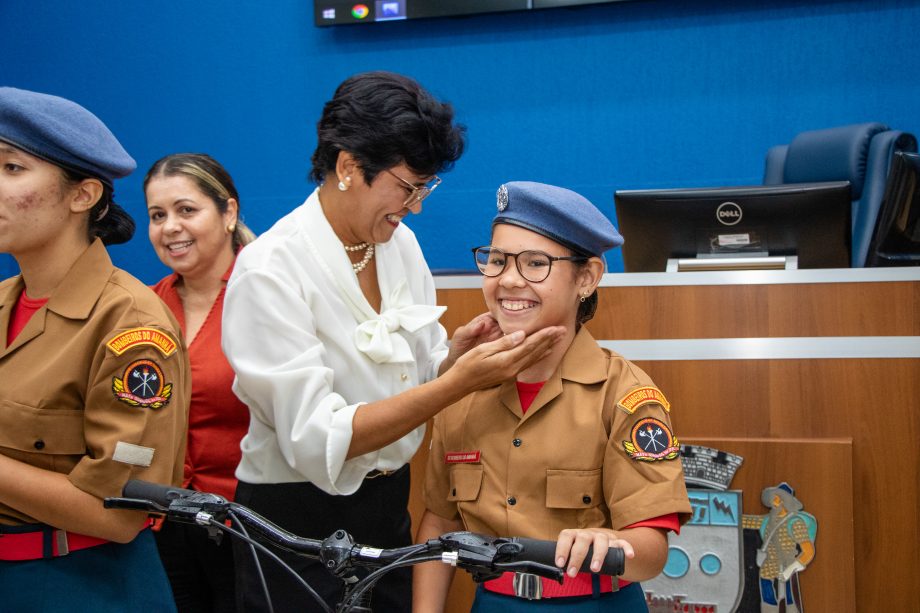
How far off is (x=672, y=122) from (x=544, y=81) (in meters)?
0.58

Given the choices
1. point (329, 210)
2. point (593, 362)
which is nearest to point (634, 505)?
point (593, 362)

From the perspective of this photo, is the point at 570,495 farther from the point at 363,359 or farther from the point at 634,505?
the point at 363,359

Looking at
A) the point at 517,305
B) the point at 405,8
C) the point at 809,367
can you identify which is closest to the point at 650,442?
the point at 517,305

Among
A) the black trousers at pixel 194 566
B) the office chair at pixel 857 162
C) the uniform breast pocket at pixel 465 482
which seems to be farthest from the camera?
the office chair at pixel 857 162

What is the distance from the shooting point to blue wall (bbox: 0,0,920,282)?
3.91m

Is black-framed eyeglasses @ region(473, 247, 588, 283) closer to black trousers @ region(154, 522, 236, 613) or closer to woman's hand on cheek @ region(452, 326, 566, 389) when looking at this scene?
woman's hand on cheek @ region(452, 326, 566, 389)

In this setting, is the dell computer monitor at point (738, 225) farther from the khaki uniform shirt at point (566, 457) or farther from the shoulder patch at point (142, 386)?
the shoulder patch at point (142, 386)

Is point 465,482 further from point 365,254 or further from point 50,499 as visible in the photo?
point 50,499

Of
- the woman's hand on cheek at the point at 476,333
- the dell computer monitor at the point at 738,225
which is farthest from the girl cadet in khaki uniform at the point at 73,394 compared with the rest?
the dell computer monitor at the point at 738,225

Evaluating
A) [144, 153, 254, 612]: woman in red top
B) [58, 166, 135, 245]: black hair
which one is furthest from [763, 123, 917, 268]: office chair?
[58, 166, 135, 245]: black hair

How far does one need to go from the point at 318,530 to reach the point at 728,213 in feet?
4.60

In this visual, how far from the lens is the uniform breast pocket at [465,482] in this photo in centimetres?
151

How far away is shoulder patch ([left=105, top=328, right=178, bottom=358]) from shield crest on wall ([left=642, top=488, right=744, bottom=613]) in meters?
1.10

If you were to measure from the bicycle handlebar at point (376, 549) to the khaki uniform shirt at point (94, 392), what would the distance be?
266 mm
